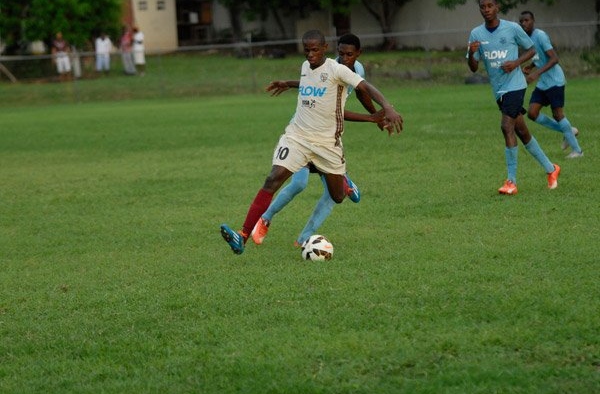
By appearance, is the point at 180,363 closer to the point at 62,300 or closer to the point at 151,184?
the point at 62,300

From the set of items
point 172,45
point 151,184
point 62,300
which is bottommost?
point 172,45

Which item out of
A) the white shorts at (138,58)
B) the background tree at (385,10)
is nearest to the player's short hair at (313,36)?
the white shorts at (138,58)

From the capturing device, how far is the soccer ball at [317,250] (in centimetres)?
937

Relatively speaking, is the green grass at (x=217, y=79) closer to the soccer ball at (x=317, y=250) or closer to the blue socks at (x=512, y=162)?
the blue socks at (x=512, y=162)

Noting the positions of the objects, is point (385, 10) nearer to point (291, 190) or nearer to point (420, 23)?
point (420, 23)

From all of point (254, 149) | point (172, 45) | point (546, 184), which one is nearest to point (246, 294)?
point (546, 184)

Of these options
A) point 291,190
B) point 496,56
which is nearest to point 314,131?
point 291,190

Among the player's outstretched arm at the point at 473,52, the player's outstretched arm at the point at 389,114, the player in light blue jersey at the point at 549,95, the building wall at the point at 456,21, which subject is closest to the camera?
the player's outstretched arm at the point at 389,114

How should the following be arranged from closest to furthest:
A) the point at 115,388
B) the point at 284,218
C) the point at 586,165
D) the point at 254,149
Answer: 1. the point at 115,388
2. the point at 284,218
3. the point at 586,165
4. the point at 254,149

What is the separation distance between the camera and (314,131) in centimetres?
963

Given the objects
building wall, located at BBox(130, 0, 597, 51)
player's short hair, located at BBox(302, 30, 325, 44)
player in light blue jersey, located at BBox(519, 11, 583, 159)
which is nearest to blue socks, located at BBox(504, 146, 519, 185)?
player in light blue jersey, located at BBox(519, 11, 583, 159)

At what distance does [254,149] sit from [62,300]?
1083 cm

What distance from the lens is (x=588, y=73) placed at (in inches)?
1255

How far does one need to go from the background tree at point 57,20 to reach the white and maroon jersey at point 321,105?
34.7 m
